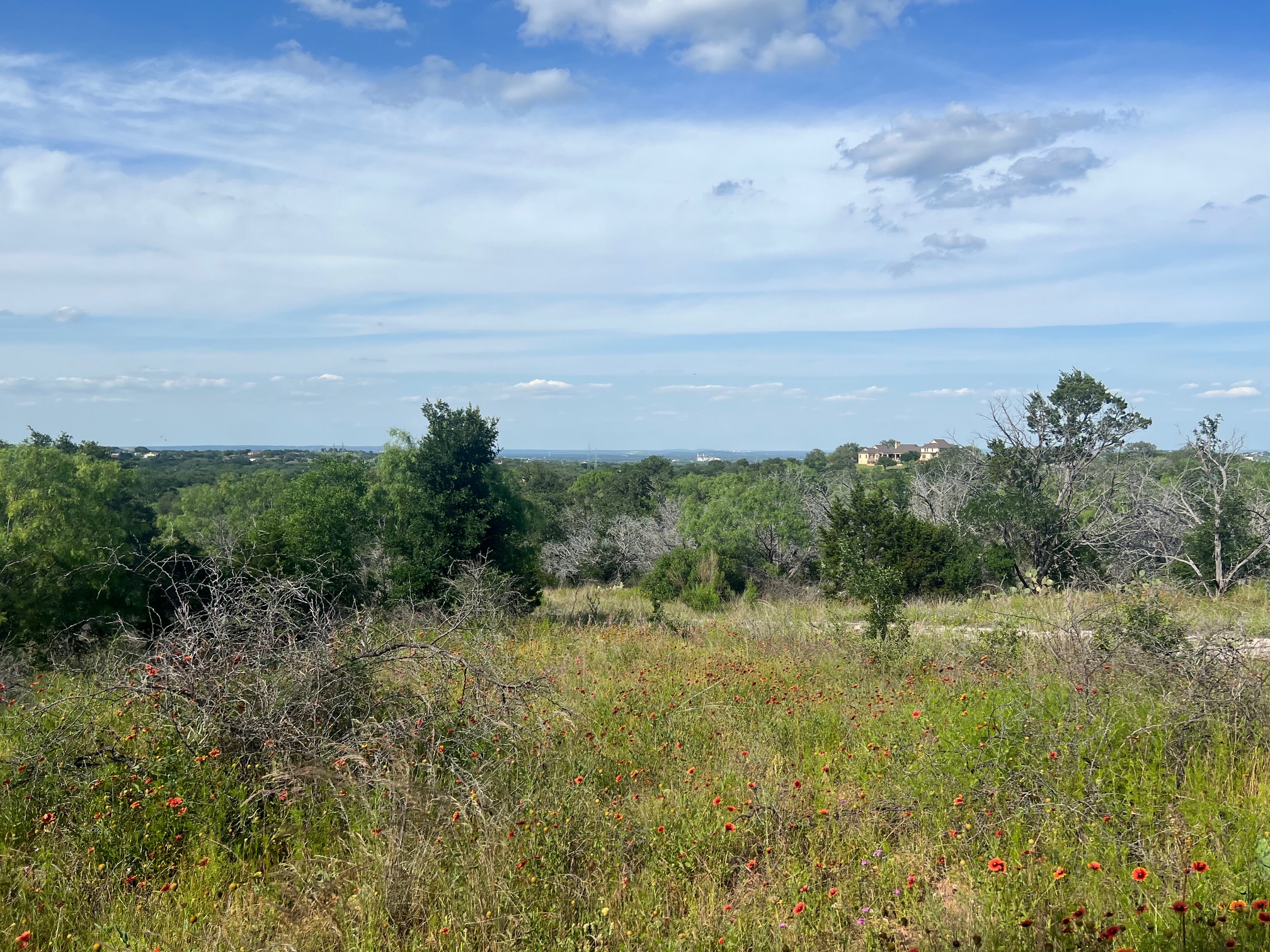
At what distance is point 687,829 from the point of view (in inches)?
165

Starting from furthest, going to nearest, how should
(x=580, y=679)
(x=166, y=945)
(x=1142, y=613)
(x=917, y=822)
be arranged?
(x=580, y=679), (x=1142, y=613), (x=917, y=822), (x=166, y=945)

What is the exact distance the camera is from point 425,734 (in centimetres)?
490

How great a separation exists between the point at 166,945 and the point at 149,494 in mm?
55433

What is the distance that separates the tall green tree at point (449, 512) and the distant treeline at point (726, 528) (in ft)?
0.13

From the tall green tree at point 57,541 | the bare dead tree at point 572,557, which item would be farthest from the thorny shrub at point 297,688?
the bare dead tree at point 572,557

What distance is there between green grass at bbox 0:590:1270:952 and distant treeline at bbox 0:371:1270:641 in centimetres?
456

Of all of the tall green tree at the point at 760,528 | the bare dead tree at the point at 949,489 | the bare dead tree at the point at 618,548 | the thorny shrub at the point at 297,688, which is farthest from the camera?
the bare dead tree at the point at 618,548

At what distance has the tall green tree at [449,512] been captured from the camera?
1552 cm

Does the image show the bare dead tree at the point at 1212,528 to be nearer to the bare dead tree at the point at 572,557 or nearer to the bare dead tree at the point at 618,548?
the bare dead tree at the point at 618,548

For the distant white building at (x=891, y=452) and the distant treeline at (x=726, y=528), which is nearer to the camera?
the distant treeline at (x=726, y=528)

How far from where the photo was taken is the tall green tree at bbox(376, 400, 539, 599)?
1552cm

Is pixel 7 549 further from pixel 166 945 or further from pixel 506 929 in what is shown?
pixel 506 929

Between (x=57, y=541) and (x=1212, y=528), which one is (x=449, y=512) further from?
(x=1212, y=528)

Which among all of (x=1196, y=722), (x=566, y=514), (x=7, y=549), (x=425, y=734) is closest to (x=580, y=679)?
(x=425, y=734)
